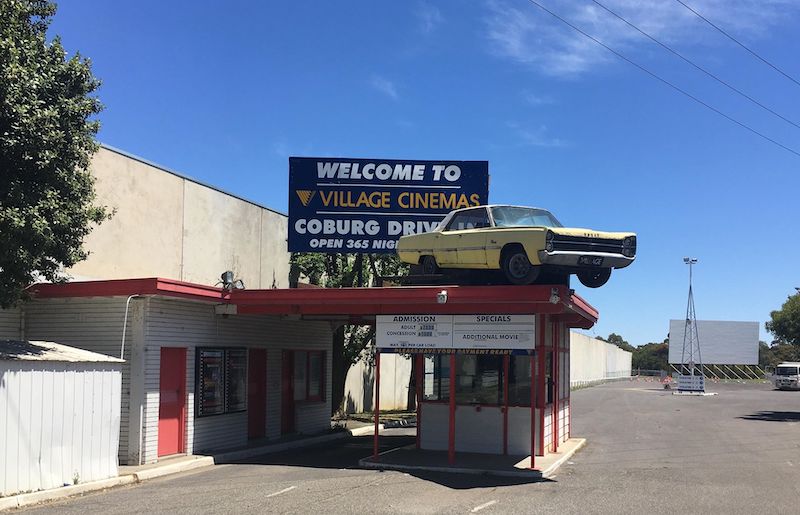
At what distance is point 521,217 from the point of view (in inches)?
577

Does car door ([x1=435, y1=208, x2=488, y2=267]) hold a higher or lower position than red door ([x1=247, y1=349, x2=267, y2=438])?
A: higher

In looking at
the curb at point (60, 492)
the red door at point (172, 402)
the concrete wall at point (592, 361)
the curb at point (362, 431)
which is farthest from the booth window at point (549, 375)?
the concrete wall at point (592, 361)

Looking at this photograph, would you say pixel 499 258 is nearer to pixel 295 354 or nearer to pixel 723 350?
pixel 295 354

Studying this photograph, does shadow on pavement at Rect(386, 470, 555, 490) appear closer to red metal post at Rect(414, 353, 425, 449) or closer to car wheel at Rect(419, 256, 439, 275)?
red metal post at Rect(414, 353, 425, 449)

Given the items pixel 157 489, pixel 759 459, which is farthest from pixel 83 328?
pixel 759 459

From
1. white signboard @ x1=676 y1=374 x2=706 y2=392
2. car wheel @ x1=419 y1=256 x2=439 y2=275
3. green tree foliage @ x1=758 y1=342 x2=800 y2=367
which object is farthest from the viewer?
green tree foliage @ x1=758 y1=342 x2=800 y2=367

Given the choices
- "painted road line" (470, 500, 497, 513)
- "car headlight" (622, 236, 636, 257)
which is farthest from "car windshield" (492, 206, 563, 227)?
"painted road line" (470, 500, 497, 513)

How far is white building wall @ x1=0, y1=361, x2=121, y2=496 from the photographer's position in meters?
10.9

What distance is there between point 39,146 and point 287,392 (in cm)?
1085

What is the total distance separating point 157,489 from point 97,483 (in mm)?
949

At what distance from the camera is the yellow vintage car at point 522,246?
13391 millimetres

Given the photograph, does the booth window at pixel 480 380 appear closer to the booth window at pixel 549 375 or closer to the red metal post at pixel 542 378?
the red metal post at pixel 542 378

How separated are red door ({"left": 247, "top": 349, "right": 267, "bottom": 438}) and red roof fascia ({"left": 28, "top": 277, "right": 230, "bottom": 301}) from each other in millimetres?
3282

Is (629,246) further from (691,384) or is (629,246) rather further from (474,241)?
(691,384)
